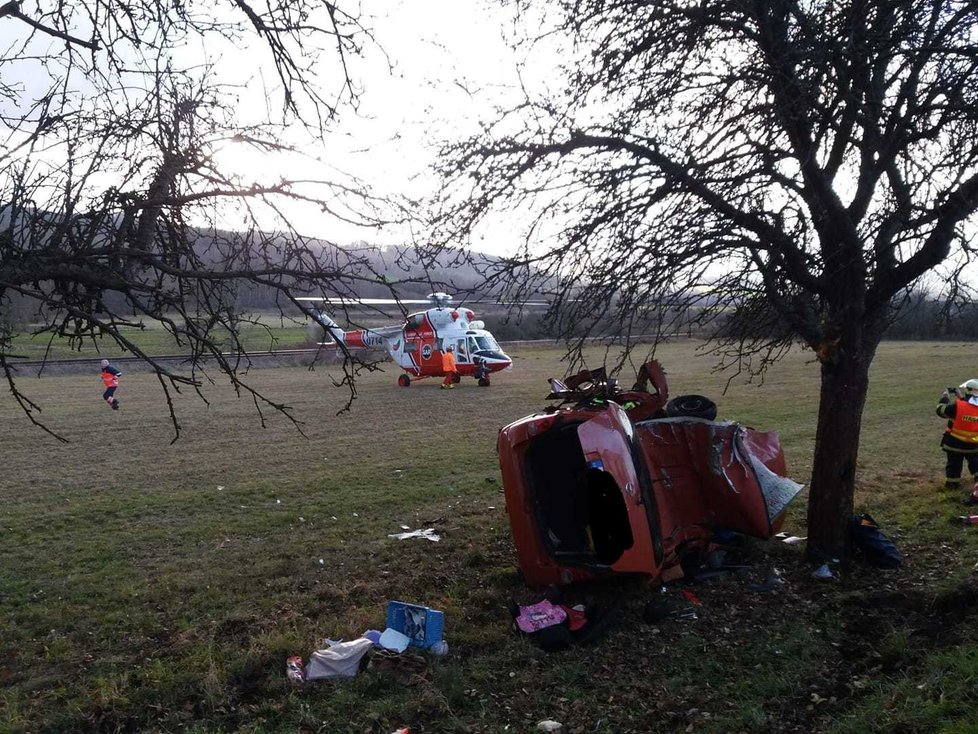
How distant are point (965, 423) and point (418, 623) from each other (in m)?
8.25

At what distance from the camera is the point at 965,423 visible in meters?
9.87

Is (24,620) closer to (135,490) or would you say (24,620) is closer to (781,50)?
(135,490)

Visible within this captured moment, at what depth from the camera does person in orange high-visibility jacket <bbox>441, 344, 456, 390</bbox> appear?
86.7 ft

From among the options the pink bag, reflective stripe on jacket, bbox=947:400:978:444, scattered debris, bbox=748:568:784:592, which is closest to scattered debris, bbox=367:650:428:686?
the pink bag

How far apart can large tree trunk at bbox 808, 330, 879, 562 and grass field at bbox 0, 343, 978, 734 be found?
35 cm

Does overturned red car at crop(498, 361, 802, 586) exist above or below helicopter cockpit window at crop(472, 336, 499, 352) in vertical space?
below

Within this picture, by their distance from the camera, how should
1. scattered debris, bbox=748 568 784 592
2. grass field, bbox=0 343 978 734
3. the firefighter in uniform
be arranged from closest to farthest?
1. grass field, bbox=0 343 978 734
2. scattered debris, bbox=748 568 784 592
3. the firefighter in uniform

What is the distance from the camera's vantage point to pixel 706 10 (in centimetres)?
629

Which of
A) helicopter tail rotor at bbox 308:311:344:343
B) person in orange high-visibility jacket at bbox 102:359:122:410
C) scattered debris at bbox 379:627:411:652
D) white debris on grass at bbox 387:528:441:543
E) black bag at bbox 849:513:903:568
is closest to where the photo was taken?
helicopter tail rotor at bbox 308:311:344:343

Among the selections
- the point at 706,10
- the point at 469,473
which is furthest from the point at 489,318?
the point at 706,10

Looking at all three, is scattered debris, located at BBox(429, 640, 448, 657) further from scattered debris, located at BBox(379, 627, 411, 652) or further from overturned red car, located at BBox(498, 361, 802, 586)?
overturned red car, located at BBox(498, 361, 802, 586)

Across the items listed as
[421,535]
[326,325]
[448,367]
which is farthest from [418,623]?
[448,367]

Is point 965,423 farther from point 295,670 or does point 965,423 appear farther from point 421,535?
point 295,670

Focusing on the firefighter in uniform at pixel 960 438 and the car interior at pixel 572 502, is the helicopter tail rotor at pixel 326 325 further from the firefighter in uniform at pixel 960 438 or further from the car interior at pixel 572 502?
the firefighter in uniform at pixel 960 438
